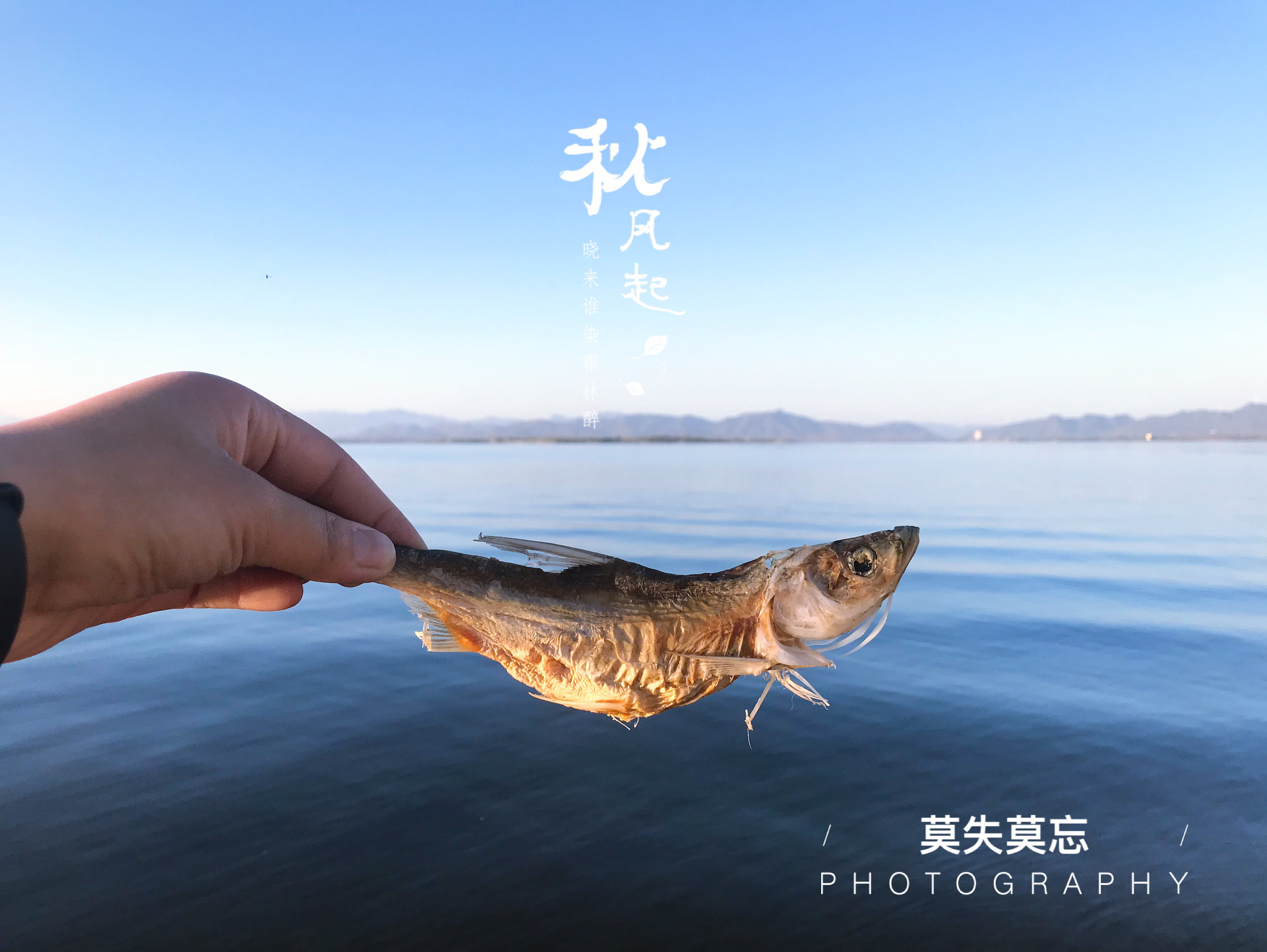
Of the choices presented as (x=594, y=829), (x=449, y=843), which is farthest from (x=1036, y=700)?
(x=449, y=843)

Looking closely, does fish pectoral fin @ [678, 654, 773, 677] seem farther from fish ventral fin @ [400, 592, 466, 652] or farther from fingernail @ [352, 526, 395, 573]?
fingernail @ [352, 526, 395, 573]

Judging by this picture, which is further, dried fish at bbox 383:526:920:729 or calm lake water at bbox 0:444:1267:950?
calm lake water at bbox 0:444:1267:950

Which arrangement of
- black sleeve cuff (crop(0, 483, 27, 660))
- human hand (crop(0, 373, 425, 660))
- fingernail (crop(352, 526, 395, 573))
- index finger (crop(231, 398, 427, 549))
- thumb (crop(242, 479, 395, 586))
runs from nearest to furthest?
black sleeve cuff (crop(0, 483, 27, 660))
human hand (crop(0, 373, 425, 660))
thumb (crop(242, 479, 395, 586))
fingernail (crop(352, 526, 395, 573))
index finger (crop(231, 398, 427, 549))

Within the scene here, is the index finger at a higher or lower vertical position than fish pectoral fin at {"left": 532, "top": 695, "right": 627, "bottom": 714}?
higher

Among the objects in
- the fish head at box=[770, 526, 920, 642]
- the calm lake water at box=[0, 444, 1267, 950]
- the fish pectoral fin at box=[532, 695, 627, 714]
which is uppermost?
the fish head at box=[770, 526, 920, 642]

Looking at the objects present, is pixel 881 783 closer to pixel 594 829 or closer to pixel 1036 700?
pixel 594 829

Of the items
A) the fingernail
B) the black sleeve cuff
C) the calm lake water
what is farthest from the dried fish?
the calm lake water

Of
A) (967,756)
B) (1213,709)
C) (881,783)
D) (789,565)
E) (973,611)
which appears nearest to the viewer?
(789,565)

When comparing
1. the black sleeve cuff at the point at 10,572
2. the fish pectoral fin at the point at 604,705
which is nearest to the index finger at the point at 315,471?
the fish pectoral fin at the point at 604,705

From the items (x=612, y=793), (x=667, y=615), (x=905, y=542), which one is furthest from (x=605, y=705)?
(x=612, y=793)
